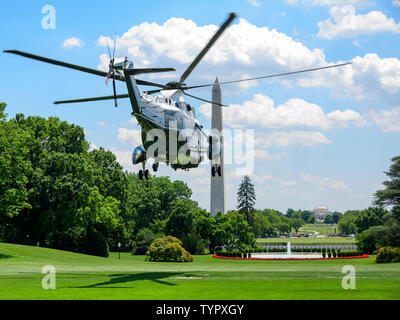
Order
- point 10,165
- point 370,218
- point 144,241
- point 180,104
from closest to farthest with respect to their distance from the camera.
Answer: point 180,104
point 10,165
point 144,241
point 370,218

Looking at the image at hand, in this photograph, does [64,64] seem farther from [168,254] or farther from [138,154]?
[168,254]

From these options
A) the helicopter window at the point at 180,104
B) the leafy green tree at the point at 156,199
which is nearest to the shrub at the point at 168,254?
the helicopter window at the point at 180,104

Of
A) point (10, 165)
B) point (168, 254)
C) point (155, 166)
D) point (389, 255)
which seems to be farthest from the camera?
point (168, 254)

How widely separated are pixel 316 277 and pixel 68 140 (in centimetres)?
4521

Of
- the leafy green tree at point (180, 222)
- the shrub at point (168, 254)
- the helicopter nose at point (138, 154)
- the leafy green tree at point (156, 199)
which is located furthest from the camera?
the leafy green tree at point (156, 199)

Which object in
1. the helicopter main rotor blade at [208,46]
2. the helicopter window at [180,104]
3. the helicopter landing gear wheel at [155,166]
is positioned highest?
the helicopter main rotor blade at [208,46]

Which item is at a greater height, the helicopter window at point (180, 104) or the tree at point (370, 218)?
the helicopter window at point (180, 104)

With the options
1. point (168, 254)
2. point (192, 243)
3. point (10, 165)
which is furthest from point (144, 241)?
point (10, 165)

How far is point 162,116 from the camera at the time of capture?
2734 centimetres

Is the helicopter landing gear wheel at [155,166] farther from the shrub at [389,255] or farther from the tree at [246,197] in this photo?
the tree at [246,197]

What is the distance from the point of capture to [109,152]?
72188 millimetres

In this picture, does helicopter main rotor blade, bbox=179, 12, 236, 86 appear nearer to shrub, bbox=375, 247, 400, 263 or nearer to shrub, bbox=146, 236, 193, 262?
shrub, bbox=146, 236, 193, 262

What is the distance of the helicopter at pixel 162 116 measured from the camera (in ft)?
81.2

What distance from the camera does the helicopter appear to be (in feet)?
81.2
